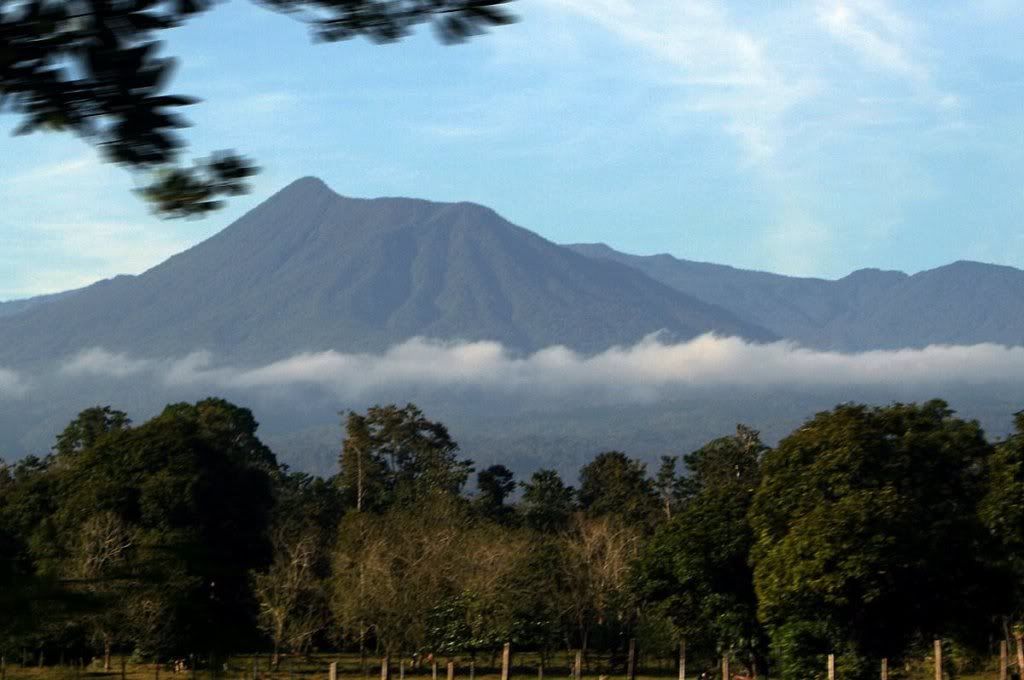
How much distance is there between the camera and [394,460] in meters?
76.6

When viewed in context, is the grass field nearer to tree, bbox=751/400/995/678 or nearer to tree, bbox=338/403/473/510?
tree, bbox=751/400/995/678

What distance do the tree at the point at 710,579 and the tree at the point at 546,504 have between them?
65.1 ft

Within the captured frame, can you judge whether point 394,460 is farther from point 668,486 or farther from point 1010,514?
point 1010,514

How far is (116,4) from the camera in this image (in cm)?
362

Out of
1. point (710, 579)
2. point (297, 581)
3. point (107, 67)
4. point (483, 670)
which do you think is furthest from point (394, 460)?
point (107, 67)

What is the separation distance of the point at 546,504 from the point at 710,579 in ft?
92.2

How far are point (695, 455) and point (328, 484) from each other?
671 inches

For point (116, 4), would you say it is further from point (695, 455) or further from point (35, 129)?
point (695, 455)

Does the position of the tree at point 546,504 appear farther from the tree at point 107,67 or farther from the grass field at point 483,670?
the tree at point 107,67

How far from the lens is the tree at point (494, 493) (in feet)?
179

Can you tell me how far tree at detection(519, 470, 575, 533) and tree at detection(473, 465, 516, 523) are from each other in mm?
841

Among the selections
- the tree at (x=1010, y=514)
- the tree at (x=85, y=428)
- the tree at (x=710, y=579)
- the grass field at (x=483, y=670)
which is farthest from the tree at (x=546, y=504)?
the tree at (x=1010, y=514)

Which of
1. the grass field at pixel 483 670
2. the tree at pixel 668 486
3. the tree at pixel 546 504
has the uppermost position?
the tree at pixel 668 486

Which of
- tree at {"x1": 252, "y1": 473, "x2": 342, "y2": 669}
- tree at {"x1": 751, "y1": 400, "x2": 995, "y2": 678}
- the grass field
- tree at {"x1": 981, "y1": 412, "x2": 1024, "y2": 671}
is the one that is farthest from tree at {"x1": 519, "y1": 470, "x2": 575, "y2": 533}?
tree at {"x1": 981, "y1": 412, "x2": 1024, "y2": 671}
